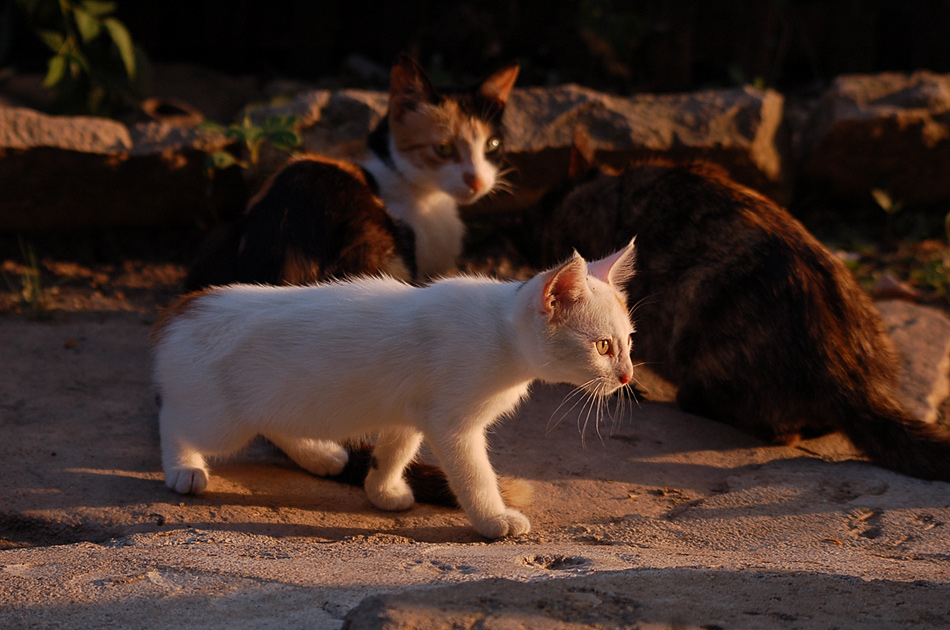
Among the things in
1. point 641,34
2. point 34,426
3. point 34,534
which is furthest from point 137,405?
point 641,34

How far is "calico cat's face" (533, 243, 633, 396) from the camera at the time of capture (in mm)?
2457

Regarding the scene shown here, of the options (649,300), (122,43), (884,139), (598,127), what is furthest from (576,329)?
(122,43)

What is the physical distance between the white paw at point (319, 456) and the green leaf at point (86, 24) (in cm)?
417

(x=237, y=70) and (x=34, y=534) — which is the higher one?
(x=237, y=70)

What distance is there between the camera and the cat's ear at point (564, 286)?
2404 millimetres

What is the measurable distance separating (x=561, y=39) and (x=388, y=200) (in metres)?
4.02

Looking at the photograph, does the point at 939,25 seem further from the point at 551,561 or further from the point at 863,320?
the point at 551,561

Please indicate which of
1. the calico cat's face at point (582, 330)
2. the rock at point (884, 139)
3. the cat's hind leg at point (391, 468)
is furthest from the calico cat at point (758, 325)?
the rock at point (884, 139)

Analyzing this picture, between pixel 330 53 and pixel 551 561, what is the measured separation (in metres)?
7.21

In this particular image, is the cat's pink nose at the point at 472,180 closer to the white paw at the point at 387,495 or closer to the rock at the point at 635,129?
the rock at the point at 635,129

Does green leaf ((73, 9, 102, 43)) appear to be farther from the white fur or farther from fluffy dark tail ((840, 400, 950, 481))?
fluffy dark tail ((840, 400, 950, 481))

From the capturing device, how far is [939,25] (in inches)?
288

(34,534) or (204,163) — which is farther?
(204,163)

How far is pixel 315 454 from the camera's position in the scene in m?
3.13
